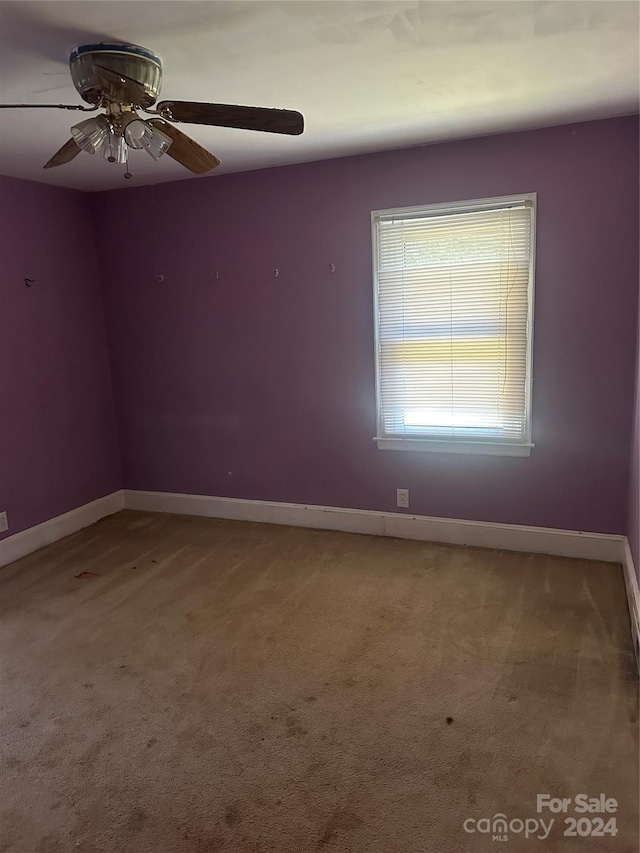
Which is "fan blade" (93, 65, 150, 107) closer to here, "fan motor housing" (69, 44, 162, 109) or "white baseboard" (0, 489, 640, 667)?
"fan motor housing" (69, 44, 162, 109)

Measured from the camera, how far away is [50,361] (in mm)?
3920

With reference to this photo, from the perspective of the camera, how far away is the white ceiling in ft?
5.71

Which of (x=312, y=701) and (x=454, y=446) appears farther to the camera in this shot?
(x=454, y=446)

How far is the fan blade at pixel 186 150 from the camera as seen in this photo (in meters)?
2.01

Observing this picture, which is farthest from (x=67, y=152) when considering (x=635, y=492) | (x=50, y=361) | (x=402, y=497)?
(x=635, y=492)

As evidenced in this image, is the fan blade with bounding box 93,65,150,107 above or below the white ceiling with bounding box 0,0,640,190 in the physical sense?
below

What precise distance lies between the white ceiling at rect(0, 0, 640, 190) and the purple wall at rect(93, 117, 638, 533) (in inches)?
13.0

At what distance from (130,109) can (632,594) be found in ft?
9.70

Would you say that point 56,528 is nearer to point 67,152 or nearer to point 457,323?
point 67,152

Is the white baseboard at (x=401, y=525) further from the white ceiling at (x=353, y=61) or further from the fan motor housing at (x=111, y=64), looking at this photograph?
the fan motor housing at (x=111, y=64)

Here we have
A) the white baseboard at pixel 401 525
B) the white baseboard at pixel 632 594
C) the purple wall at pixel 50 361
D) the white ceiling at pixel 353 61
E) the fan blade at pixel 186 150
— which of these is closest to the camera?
the white ceiling at pixel 353 61

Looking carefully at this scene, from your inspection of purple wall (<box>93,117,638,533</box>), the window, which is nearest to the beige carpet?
purple wall (<box>93,117,638,533</box>)

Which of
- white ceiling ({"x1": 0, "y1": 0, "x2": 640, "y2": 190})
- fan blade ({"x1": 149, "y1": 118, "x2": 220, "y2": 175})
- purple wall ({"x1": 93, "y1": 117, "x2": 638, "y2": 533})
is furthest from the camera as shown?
purple wall ({"x1": 93, "y1": 117, "x2": 638, "y2": 533})

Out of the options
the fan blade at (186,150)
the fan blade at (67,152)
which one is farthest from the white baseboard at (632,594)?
the fan blade at (67,152)
